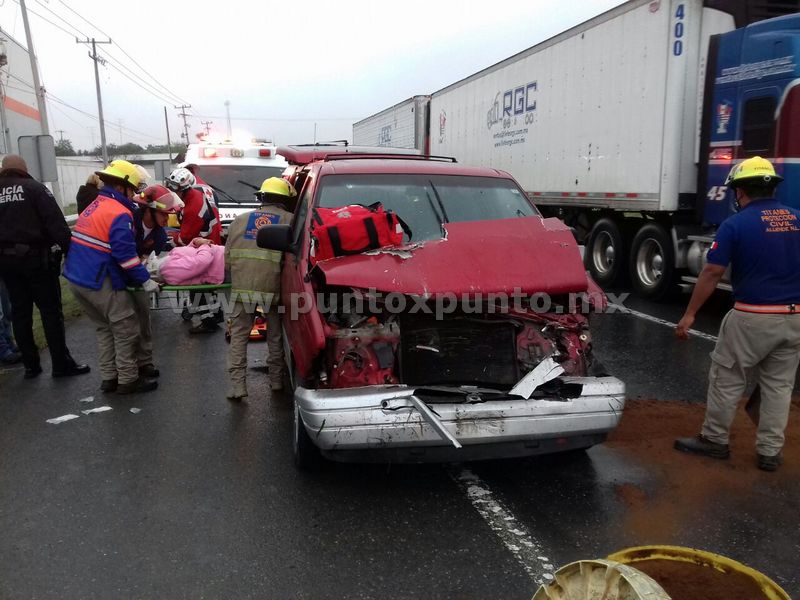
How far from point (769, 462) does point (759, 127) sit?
5023mm

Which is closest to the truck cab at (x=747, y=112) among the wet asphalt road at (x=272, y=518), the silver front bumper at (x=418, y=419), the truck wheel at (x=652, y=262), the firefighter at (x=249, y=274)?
the truck wheel at (x=652, y=262)

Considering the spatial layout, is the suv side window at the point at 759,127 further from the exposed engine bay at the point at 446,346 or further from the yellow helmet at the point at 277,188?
the yellow helmet at the point at 277,188

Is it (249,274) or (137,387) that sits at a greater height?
(249,274)

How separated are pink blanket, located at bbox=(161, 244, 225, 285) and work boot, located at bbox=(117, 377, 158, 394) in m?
0.91

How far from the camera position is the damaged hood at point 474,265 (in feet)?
11.8

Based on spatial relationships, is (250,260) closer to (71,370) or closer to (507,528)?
(71,370)

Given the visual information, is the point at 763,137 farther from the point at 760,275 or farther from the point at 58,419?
the point at 58,419

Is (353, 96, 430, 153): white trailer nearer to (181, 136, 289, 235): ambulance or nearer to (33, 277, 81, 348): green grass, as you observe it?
(181, 136, 289, 235): ambulance

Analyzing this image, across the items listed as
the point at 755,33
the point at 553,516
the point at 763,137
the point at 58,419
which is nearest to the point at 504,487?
the point at 553,516

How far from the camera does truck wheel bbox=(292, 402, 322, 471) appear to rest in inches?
148

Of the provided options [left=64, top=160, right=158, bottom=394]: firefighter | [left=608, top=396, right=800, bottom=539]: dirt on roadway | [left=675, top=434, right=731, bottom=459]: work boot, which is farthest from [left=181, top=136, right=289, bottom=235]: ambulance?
[left=675, top=434, right=731, bottom=459]: work boot

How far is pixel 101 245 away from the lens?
5102 millimetres

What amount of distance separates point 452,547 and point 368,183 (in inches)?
102

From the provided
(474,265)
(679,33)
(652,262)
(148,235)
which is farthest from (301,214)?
(652,262)
